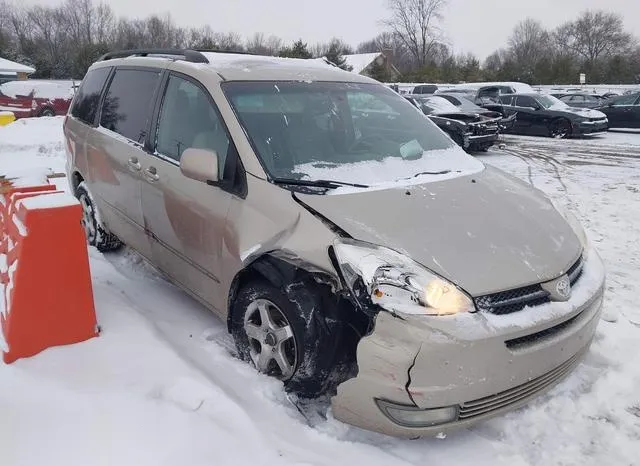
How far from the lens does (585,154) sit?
1310cm

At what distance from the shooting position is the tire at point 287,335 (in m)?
A: 2.56

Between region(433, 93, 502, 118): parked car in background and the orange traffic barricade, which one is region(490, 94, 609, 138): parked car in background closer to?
region(433, 93, 502, 118): parked car in background

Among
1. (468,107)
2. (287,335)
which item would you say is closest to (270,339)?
(287,335)

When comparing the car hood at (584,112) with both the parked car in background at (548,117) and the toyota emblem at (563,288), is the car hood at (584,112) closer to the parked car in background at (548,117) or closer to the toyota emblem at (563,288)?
the parked car in background at (548,117)

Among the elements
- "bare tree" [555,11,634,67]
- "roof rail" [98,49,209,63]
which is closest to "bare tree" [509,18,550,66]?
"bare tree" [555,11,634,67]

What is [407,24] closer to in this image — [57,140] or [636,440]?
[57,140]

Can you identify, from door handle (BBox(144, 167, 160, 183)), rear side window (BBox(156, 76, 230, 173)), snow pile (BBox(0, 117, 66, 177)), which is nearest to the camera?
rear side window (BBox(156, 76, 230, 173))

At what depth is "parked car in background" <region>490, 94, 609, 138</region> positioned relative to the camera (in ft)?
55.1

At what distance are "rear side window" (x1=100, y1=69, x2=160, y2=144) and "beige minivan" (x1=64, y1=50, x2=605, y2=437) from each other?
28mm

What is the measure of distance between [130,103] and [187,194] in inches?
54.8

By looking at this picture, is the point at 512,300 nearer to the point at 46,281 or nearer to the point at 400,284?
the point at 400,284

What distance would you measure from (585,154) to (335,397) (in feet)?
41.6

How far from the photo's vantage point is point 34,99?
22.7m

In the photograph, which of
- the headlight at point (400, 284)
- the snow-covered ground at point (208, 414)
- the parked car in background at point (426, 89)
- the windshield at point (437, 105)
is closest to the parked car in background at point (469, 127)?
the windshield at point (437, 105)
